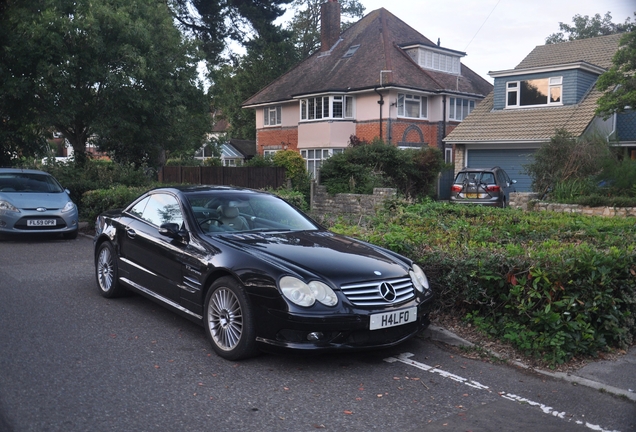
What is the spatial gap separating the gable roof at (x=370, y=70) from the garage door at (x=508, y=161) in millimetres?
6054

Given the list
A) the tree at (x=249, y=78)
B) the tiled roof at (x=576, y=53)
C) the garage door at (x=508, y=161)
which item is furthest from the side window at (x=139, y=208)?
the tree at (x=249, y=78)

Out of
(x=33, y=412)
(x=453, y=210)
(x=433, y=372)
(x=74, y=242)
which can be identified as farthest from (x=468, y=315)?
(x=74, y=242)

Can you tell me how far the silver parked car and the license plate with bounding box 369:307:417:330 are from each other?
9.73m

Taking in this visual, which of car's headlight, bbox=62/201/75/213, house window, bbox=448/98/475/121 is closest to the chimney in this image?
house window, bbox=448/98/475/121

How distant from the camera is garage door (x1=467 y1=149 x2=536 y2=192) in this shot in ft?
89.8

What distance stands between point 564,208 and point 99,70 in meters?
12.5

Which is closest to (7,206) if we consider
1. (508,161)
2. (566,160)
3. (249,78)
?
(566,160)

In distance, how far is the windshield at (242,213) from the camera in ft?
21.4

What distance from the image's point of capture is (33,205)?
12883 millimetres

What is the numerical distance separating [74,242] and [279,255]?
893 centimetres

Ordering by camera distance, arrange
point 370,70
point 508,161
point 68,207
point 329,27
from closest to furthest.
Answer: point 68,207
point 508,161
point 370,70
point 329,27

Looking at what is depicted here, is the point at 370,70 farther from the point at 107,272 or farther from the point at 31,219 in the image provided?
the point at 107,272

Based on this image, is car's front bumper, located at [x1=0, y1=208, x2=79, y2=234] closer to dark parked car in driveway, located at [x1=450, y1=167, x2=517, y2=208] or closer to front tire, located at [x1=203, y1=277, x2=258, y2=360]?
front tire, located at [x1=203, y1=277, x2=258, y2=360]

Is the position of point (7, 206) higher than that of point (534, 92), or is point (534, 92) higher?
point (534, 92)
